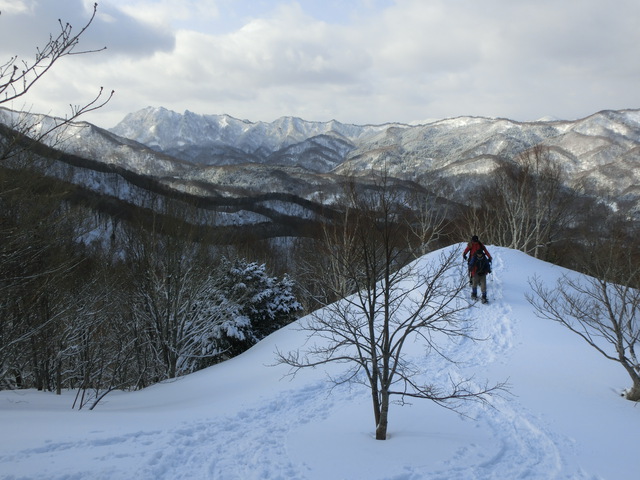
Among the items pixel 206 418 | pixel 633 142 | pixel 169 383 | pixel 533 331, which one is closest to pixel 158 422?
pixel 206 418

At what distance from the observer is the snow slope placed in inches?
171

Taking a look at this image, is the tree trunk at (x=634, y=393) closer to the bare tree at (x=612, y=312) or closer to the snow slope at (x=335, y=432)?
the bare tree at (x=612, y=312)

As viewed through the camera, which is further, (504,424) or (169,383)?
(169,383)

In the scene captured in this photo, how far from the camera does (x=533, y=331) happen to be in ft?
31.9

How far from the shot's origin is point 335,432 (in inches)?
222

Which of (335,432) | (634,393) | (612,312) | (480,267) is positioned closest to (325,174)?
(480,267)

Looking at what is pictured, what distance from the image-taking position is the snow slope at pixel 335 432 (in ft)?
14.3

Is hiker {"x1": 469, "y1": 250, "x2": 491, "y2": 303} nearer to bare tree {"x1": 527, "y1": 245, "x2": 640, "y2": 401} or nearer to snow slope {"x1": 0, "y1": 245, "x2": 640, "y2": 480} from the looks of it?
bare tree {"x1": 527, "y1": 245, "x2": 640, "y2": 401}

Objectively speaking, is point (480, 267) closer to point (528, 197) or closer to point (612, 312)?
point (612, 312)

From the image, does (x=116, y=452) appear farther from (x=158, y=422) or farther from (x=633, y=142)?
(x=633, y=142)

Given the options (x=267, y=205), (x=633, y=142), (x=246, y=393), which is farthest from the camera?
(x=633, y=142)

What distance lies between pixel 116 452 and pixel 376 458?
312cm

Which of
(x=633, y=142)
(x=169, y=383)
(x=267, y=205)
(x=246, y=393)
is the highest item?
(x=633, y=142)

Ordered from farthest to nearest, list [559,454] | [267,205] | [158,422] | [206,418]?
1. [267,205]
2. [206,418]
3. [158,422]
4. [559,454]
